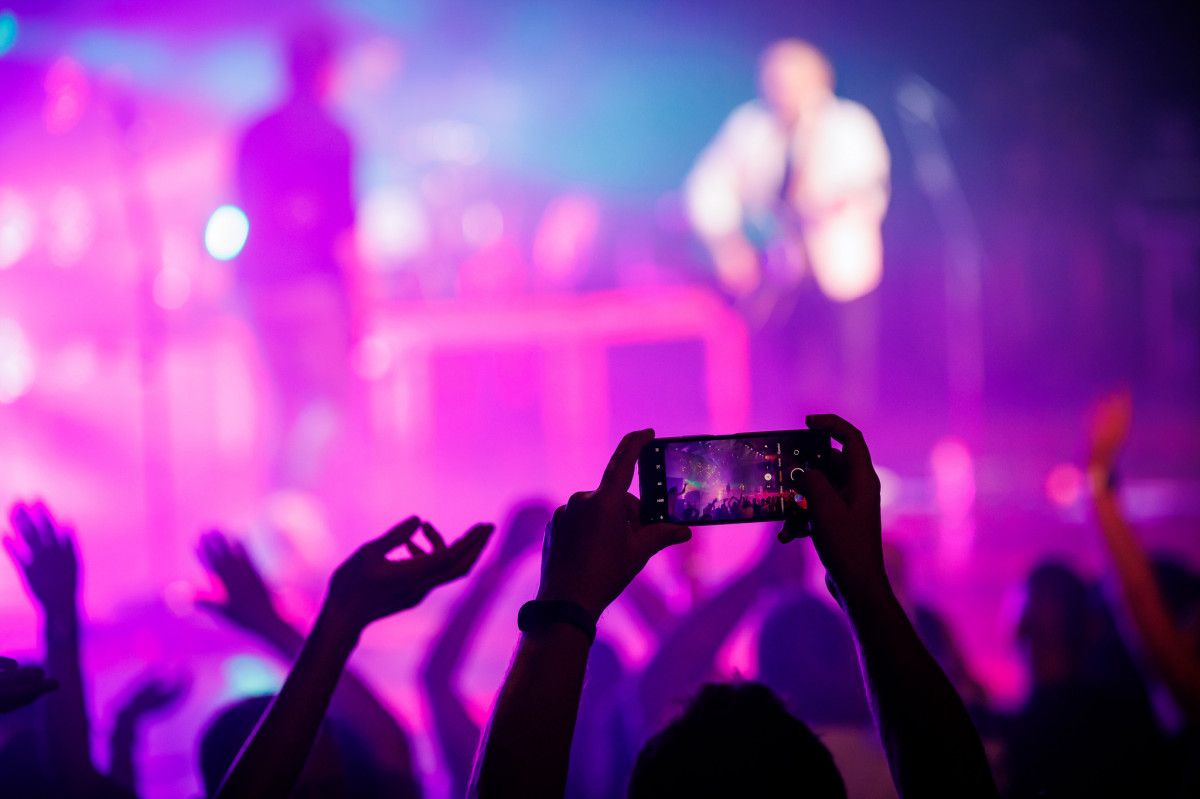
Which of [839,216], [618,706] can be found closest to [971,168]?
[839,216]

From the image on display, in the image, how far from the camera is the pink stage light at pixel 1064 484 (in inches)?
162

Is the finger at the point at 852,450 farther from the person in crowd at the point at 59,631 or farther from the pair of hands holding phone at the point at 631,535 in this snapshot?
the person in crowd at the point at 59,631

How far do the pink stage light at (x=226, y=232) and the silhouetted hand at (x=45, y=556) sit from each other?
9.02 feet

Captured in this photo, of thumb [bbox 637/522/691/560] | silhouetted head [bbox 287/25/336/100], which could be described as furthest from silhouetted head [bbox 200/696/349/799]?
silhouetted head [bbox 287/25/336/100]

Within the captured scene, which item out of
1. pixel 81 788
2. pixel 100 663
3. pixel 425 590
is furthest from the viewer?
pixel 100 663

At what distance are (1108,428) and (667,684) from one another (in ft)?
2.81

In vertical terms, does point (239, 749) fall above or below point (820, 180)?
below

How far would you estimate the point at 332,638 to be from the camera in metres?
0.82

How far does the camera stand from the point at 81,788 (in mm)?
953

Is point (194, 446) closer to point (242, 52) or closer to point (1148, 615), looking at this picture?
point (242, 52)

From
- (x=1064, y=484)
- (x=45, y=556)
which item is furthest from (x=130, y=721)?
(x=1064, y=484)

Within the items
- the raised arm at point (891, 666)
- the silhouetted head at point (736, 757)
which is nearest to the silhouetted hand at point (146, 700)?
the silhouetted head at point (736, 757)

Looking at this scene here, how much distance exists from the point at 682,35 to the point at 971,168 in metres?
1.54

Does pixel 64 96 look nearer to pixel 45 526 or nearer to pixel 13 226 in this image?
pixel 13 226
